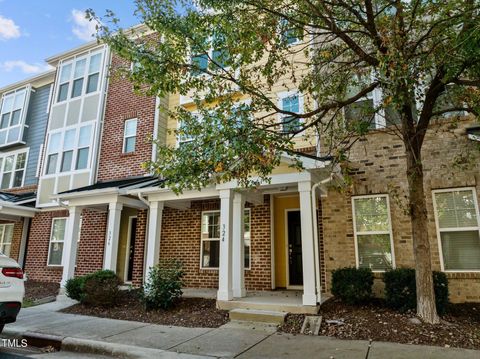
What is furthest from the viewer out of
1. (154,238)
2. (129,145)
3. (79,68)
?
(79,68)

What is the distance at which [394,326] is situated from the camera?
18.6ft

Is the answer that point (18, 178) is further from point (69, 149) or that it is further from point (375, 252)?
point (375, 252)

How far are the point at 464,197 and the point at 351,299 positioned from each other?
3424 millimetres

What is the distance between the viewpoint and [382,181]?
8266 mm

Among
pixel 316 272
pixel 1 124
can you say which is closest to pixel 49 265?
pixel 1 124

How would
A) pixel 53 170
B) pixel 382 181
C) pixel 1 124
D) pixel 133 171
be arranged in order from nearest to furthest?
pixel 382 181, pixel 133 171, pixel 53 170, pixel 1 124

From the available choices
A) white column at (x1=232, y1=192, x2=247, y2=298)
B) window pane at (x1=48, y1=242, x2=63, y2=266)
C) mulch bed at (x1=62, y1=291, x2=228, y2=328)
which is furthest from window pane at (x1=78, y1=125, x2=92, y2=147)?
white column at (x1=232, y1=192, x2=247, y2=298)

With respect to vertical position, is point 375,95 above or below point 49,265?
above

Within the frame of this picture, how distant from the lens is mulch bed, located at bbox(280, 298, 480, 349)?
5148 millimetres

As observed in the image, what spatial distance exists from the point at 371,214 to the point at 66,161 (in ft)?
36.4

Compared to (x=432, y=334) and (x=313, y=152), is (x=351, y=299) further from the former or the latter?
(x=313, y=152)

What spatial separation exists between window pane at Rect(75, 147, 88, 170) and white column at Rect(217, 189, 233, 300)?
7021 millimetres

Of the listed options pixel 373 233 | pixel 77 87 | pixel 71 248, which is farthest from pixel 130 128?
pixel 373 233

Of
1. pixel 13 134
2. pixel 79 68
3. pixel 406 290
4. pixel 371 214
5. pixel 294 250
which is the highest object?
pixel 79 68
